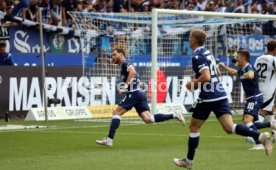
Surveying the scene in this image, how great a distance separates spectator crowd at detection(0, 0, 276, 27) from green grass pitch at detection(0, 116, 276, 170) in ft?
22.0

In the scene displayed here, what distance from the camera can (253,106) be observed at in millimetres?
16625

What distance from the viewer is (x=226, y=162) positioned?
538 inches

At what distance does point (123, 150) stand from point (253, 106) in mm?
2830

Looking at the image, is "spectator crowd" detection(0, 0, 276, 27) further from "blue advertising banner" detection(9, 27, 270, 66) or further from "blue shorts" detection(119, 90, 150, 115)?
"blue shorts" detection(119, 90, 150, 115)

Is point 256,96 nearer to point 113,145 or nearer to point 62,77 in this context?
point 113,145

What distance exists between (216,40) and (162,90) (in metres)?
4.05

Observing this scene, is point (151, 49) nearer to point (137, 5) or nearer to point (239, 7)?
point (137, 5)

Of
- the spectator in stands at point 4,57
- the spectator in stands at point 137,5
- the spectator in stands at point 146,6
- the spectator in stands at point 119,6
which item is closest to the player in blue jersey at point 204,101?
the spectator in stands at point 4,57

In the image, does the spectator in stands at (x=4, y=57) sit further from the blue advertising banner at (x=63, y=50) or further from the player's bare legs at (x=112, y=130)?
the player's bare legs at (x=112, y=130)

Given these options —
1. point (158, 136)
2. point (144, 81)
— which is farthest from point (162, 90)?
point (158, 136)

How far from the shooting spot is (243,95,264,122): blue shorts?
54.3 feet

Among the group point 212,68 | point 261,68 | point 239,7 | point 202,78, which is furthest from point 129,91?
point 239,7

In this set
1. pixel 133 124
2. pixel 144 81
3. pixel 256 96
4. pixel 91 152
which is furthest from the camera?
pixel 144 81

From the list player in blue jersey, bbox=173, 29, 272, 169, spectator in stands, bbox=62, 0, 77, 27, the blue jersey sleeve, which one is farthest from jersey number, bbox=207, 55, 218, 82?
spectator in stands, bbox=62, 0, 77, 27
